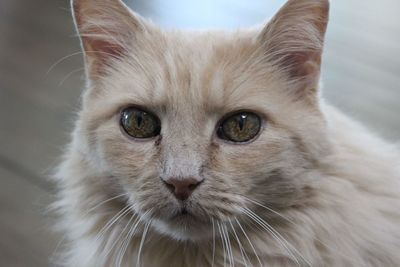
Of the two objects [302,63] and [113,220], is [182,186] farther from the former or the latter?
[302,63]

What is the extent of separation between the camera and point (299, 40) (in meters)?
1.30

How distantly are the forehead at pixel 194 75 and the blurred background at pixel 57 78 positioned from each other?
2.38ft

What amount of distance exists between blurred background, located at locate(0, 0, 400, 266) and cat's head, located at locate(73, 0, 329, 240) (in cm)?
71

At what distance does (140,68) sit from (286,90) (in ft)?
1.03

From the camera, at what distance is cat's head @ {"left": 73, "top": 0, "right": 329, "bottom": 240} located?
118 centimetres

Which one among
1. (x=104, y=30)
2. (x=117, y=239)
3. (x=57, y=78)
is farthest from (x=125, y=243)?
(x=57, y=78)

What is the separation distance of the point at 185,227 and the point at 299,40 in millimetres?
460

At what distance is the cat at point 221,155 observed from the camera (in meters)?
1.20

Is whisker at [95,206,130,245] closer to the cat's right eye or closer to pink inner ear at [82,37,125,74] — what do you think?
the cat's right eye

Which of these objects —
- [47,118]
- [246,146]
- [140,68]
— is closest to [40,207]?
[47,118]

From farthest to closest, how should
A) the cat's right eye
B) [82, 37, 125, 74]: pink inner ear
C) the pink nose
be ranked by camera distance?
[82, 37, 125, 74]: pink inner ear < the cat's right eye < the pink nose

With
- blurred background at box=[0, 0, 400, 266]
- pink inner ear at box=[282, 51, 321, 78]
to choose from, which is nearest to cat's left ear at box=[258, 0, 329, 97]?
pink inner ear at box=[282, 51, 321, 78]

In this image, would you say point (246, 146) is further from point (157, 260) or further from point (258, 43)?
point (157, 260)

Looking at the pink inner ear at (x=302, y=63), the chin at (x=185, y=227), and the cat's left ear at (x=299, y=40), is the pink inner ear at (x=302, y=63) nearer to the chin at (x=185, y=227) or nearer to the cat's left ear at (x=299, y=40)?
the cat's left ear at (x=299, y=40)
